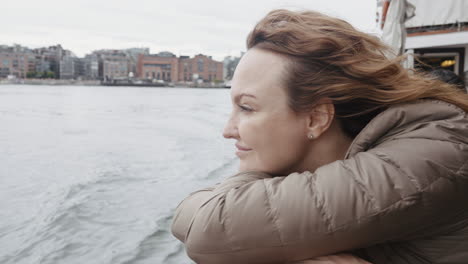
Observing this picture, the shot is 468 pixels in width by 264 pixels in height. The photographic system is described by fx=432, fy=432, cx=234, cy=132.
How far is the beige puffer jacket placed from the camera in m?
0.94

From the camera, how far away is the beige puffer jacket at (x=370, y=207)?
3.08 feet

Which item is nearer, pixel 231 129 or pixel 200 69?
pixel 231 129

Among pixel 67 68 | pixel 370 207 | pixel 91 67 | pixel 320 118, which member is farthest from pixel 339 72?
pixel 91 67

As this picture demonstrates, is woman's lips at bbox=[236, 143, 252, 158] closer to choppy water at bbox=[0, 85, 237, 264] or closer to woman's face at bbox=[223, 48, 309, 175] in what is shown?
woman's face at bbox=[223, 48, 309, 175]

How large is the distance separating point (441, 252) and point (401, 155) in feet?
0.91

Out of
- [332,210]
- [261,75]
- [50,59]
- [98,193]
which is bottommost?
[98,193]

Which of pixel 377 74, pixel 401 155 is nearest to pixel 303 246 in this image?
pixel 401 155

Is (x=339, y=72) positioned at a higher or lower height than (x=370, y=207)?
higher

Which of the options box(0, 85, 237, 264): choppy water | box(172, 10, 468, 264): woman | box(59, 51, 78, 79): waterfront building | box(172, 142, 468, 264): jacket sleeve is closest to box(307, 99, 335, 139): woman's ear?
box(172, 10, 468, 264): woman

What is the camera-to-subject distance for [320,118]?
4.06 ft

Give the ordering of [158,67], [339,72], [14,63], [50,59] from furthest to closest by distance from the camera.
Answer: [50,59]
[158,67]
[14,63]
[339,72]

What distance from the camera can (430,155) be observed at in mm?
956

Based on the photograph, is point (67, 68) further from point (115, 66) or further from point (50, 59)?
point (115, 66)

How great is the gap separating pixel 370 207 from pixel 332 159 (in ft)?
1.30
